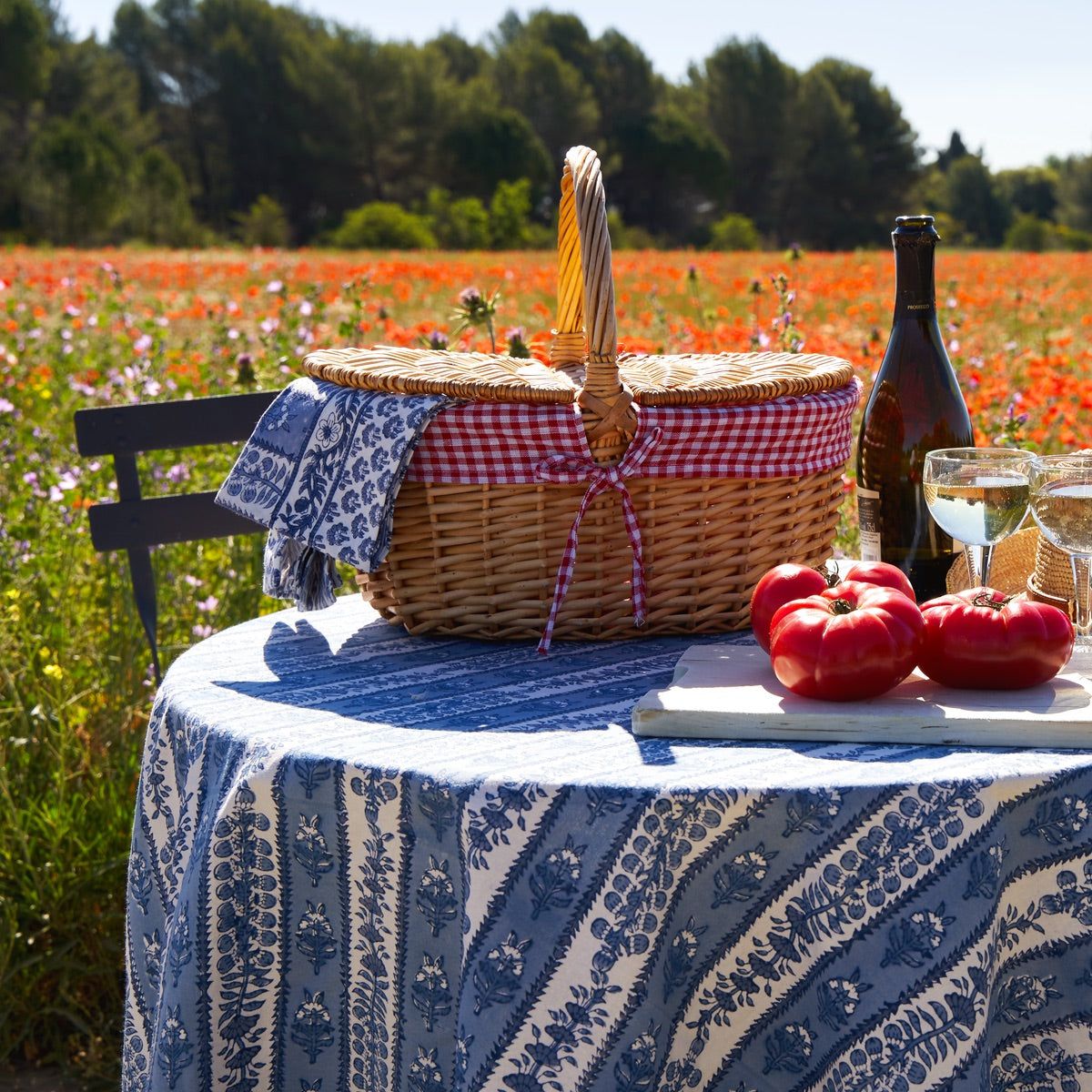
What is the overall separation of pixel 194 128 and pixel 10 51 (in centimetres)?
869

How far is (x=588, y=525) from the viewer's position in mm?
1726

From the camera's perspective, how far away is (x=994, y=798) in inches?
47.1

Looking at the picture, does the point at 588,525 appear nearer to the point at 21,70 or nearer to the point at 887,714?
the point at 887,714

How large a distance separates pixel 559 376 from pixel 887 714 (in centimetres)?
69

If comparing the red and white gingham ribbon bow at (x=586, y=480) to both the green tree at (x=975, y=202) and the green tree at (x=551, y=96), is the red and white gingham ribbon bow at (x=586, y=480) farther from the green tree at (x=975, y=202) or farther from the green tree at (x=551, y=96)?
the green tree at (x=975, y=202)

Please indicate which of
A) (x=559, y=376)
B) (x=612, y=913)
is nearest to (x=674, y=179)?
(x=559, y=376)

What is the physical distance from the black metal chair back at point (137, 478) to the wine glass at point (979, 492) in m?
1.70

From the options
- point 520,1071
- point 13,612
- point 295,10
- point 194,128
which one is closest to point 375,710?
point 520,1071

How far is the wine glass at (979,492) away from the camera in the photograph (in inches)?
59.4

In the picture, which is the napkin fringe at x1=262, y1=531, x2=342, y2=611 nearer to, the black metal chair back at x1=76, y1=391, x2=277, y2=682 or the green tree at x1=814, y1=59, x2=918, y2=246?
the black metal chair back at x1=76, y1=391, x2=277, y2=682

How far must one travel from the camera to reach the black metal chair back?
108 inches

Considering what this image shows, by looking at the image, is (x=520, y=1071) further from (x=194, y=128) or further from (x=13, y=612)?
Result: (x=194, y=128)

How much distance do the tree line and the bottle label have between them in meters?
30.1

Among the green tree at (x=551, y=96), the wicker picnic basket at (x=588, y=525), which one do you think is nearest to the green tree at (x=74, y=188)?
the green tree at (x=551, y=96)
